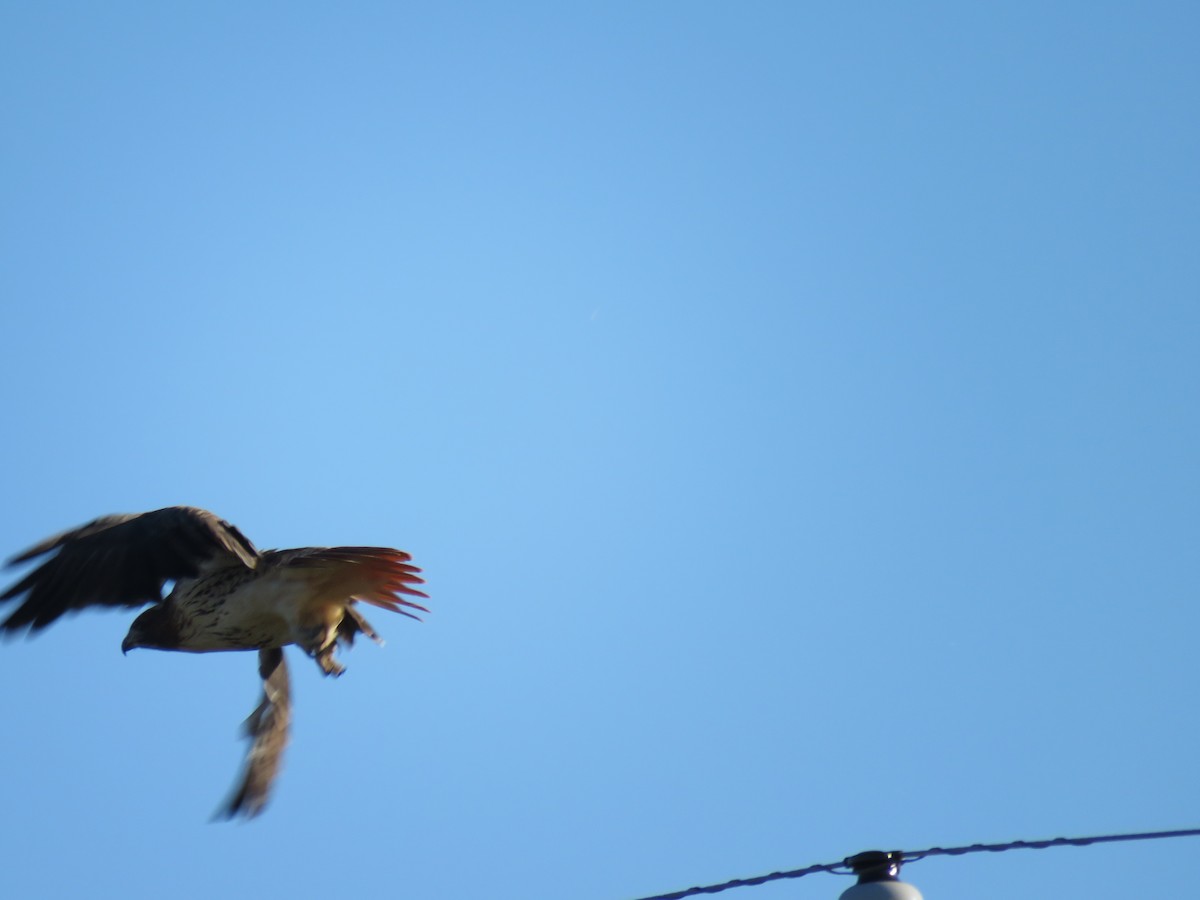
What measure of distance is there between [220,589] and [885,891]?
484cm

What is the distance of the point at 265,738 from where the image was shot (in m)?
7.79

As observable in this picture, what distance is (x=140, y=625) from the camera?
798cm

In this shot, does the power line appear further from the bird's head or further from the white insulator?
the bird's head

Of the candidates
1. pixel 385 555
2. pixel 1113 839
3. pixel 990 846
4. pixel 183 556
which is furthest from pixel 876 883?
pixel 183 556

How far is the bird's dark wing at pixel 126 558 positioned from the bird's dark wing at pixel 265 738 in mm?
901

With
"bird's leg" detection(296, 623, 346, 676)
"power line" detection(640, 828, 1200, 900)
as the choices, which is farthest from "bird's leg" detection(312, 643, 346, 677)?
"power line" detection(640, 828, 1200, 900)

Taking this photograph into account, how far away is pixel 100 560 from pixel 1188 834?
5500mm

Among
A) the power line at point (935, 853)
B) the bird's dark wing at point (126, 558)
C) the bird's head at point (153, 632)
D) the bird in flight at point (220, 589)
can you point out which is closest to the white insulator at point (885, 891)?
the power line at point (935, 853)

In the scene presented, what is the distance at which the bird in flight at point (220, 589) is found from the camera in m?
7.33

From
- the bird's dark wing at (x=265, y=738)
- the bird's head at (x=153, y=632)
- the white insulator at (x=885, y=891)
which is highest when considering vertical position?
the bird's head at (x=153, y=632)

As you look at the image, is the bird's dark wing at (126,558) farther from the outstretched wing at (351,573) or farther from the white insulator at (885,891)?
the white insulator at (885,891)

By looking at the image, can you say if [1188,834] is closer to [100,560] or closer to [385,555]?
[385,555]

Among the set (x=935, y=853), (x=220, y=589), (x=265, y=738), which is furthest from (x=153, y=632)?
(x=935, y=853)

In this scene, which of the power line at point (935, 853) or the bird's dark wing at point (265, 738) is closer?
the power line at point (935, 853)
